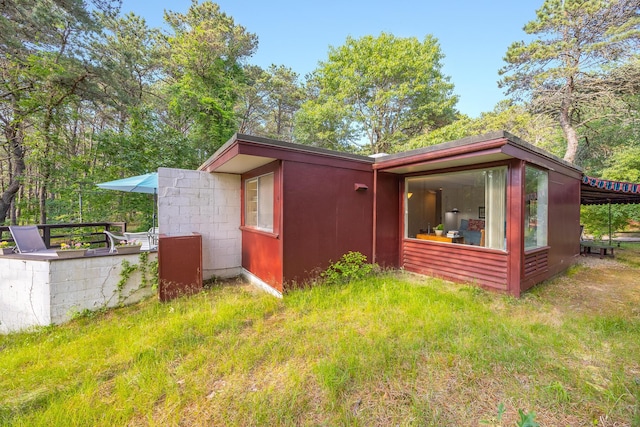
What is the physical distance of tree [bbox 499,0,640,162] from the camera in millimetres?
8625

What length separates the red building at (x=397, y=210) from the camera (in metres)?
3.89

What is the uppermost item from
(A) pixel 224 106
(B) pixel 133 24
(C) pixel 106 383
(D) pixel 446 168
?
(B) pixel 133 24

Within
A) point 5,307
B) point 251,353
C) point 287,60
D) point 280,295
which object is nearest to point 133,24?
point 287,60

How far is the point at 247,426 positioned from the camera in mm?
1675

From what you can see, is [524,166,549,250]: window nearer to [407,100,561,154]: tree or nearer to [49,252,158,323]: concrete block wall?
[49,252,158,323]: concrete block wall

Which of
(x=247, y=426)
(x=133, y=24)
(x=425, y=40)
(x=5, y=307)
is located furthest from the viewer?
(x=425, y=40)

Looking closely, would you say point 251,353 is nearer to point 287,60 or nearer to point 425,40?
point 287,60

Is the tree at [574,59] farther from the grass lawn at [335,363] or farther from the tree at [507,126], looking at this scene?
the grass lawn at [335,363]

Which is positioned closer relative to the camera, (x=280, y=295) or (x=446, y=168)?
(x=280, y=295)

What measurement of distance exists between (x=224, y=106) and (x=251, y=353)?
12286mm

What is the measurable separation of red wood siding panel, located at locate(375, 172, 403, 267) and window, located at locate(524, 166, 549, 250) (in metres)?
2.15

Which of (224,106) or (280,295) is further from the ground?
(224,106)

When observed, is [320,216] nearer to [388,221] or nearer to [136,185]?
[388,221]

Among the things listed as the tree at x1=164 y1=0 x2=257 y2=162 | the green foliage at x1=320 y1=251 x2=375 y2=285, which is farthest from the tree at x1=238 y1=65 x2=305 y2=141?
the green foliage at x1=320 y1=251 x2=375 y2=285
